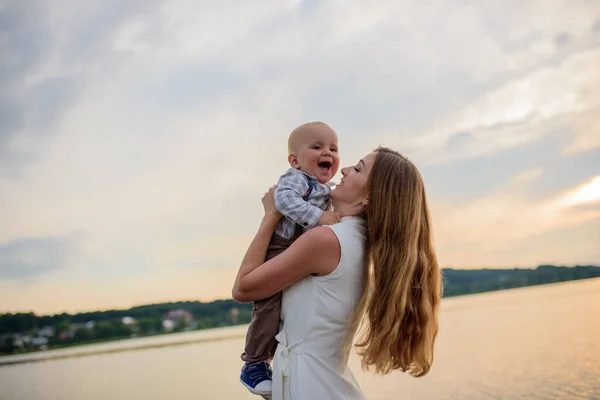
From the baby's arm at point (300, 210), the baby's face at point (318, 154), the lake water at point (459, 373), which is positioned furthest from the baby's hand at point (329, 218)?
the lake water at point (459, 373)

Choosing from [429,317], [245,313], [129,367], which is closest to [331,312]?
[429,317]

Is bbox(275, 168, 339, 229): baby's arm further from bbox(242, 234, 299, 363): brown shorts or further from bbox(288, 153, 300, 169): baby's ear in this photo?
bbox(288, 153, 300, 169): baby's ear

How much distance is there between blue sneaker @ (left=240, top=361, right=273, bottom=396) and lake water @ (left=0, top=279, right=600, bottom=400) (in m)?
8.61

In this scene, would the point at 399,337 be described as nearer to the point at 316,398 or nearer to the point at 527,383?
the point at 316,398

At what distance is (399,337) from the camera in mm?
2740

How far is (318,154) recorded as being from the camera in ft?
9.96

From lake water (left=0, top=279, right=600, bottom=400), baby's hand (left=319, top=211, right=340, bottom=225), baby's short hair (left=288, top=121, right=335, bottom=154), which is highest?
baby's short hair (left=288, top=121, right=335, bottom=154)

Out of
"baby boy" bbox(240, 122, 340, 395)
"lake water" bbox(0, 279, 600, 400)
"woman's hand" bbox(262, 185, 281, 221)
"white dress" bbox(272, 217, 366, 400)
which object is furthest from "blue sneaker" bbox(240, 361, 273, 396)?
"lake water" bbox(0, 279, 600, 400)

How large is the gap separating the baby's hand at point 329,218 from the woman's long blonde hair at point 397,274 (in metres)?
0.14

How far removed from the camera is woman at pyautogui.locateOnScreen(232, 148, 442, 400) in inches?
99.5

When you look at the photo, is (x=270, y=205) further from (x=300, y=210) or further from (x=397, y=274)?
(x=397, y=274)

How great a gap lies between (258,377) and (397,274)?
2.32 feet

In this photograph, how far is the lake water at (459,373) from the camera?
11.7 m

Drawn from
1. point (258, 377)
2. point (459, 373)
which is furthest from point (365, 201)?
point (459, 373)
